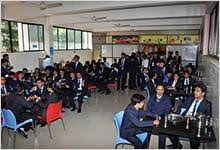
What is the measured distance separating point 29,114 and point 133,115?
2.19m

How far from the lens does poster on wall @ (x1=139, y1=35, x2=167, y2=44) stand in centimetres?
1600

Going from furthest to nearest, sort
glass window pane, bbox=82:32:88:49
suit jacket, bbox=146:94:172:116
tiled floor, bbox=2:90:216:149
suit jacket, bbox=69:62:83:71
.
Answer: glass window pane, bbox=82:32:88:49
suit jacket, bbox=69:62:83:71
tiled floor, bbox=2:90:216:149
suit jacket, bbox=146:94:172:116

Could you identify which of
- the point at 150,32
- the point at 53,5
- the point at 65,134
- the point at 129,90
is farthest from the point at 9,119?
the point at 150,32

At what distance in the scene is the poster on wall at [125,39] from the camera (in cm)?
1689

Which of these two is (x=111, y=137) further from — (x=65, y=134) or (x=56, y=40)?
(x=56, y=40)

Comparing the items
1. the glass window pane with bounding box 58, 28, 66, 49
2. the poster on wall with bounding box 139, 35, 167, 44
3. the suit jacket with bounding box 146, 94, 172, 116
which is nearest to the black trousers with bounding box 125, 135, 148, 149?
the suit jacket with bounding box 146, 94, 172, 116

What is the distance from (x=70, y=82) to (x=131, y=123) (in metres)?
3.69

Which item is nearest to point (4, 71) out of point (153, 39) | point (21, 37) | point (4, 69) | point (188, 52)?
point (4, 69)

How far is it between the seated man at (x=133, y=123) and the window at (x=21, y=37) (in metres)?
7.53

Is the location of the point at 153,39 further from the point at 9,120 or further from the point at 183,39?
the point at 9,120

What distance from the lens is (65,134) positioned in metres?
4.70

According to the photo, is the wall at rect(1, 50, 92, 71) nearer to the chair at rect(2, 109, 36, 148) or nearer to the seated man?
the chair at rect(2, 109, 36, 148)

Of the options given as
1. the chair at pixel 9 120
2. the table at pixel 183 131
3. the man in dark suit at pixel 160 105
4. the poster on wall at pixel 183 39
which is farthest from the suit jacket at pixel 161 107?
the poster on wall at pixel 183 39

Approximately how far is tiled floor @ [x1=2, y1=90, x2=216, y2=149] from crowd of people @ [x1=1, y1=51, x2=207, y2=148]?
0.30m
